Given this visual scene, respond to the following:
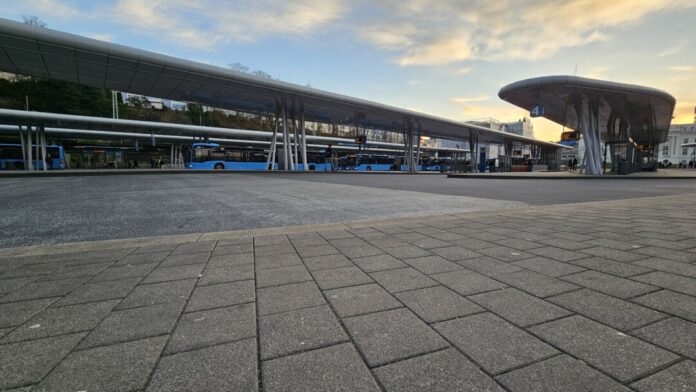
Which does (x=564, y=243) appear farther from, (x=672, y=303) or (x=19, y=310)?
(x=19, y=310)

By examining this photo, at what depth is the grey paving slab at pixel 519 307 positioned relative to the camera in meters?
1.96

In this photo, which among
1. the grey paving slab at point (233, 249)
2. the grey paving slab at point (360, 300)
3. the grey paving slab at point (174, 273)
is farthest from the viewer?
the grey paving slab at point (233, 249)

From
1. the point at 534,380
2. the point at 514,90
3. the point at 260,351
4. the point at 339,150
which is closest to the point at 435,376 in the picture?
the point at 534,380

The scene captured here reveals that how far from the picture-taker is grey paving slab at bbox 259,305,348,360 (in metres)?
1.67

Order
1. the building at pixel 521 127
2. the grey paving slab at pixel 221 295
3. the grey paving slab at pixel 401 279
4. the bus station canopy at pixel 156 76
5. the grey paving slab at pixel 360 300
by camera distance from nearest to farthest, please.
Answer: the grey paving slab at pixel 360 300 < the grey paving slab at pixel 221 295 < the grey paving slab at pixel 401 279 < the bus station canopy at pixel 156 76 < the building at pixel 521 127

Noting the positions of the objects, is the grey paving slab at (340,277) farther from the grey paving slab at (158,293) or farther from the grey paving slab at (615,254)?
the grey paving slab at (615,254)

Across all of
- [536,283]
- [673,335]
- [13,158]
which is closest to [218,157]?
[13,158]

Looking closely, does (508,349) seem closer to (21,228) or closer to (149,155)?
(21,228)

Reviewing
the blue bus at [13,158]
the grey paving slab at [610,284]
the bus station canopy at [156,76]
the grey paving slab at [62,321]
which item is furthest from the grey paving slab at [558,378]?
the blue bus at [13,158]

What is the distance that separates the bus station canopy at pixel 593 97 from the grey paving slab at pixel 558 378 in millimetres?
26831

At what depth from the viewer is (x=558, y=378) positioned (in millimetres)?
1396

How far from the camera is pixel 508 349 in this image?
163 cm

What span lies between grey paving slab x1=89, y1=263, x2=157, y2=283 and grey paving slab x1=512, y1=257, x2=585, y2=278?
3.51 meters

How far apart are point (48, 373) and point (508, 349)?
2238mm
